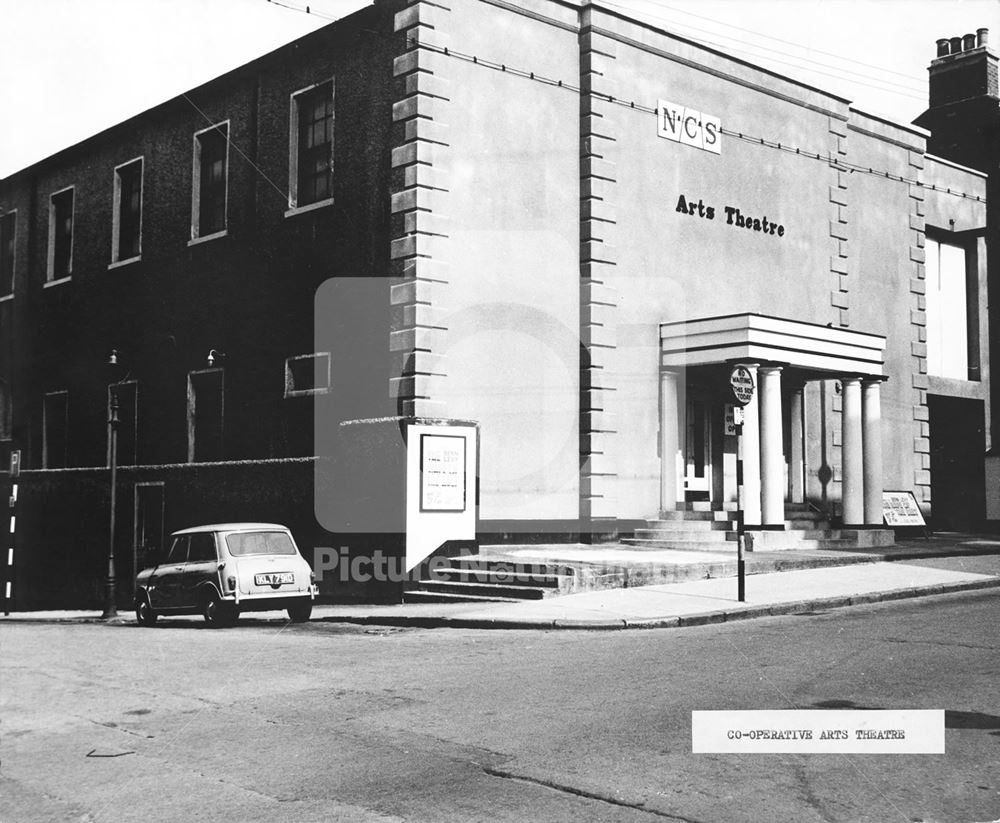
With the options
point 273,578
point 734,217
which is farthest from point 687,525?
point 273,578

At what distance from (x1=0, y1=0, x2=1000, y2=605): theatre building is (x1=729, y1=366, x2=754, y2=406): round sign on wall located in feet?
17.4

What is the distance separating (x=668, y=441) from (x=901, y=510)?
27.1 feet

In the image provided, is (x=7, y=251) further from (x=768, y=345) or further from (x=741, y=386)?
(x=741, y=386)

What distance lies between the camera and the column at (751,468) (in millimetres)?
23016

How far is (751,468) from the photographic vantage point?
22984 millimetres

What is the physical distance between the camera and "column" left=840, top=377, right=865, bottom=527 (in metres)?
25.5

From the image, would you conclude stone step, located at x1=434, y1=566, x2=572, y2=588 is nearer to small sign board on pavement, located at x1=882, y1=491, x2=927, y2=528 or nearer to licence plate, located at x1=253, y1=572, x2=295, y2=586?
licence plate, located at x1=253, y1=572, x2=295, y2=586

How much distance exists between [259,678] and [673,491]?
1520 centimetres

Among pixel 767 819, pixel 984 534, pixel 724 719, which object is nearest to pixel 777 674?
→ pixel 724 719

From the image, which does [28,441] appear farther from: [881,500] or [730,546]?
[881,500]

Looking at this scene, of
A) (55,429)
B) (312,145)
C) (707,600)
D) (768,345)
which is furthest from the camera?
(55,429)

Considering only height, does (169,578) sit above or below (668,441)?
below

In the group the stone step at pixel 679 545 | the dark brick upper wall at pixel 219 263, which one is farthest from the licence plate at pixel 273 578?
the stone step at pixel 679 545

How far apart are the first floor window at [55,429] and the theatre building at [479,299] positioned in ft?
0.28
